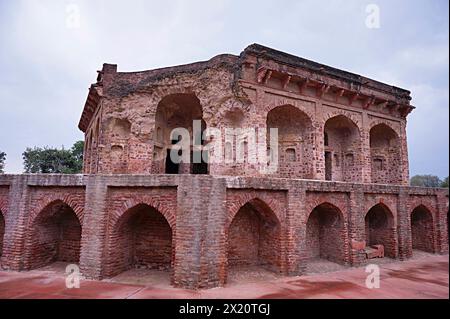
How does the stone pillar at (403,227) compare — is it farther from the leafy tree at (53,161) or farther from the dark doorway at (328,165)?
the leafy tree at (53,161)

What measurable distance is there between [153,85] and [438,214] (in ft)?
50.2

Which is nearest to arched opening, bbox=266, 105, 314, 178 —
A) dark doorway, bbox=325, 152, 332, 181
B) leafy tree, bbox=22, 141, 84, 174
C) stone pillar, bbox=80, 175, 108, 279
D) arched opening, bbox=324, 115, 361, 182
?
arched opening, bbox=324, 115, 361, 182

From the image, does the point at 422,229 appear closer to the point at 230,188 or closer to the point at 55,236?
the point at 230,188

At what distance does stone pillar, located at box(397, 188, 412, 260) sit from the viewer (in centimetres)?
1183

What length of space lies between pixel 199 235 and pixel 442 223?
42.4 feet

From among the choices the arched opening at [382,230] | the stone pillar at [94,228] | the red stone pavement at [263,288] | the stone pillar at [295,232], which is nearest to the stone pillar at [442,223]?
the arched opening at [382,230]

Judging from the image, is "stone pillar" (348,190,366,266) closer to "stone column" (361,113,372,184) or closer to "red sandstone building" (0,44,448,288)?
"red sandstone building" (0,44,448,288)

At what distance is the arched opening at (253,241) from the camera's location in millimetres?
9328

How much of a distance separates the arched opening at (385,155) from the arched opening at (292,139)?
5.80m

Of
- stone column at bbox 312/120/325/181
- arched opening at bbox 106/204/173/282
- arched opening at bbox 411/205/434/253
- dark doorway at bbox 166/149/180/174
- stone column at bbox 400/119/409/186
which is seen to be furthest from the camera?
stone column at bbox 400/119/409/186

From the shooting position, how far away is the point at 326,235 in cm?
1126

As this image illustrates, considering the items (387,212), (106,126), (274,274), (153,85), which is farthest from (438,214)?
(106,126)

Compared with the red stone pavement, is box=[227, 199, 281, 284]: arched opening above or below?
above

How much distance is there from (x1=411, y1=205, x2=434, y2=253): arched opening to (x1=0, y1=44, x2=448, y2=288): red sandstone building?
5 centimetres
